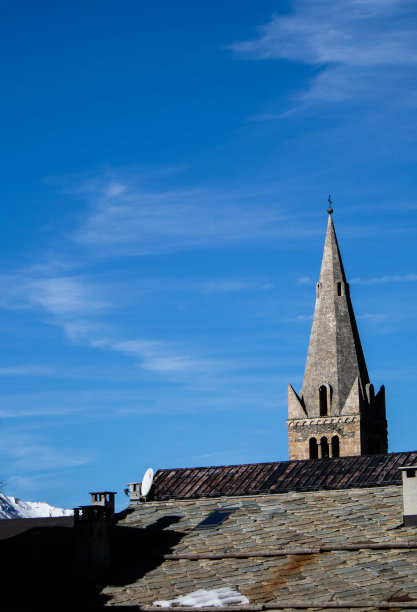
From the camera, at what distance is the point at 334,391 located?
3844 inches

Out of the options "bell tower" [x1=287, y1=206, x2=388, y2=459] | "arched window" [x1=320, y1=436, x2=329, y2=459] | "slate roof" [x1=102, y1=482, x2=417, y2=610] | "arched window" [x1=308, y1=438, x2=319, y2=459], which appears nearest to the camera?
"slate roof" [x1=102, y1=482, x2=417, y2=610]

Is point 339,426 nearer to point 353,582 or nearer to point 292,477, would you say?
point 292,477

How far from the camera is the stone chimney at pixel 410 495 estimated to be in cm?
3572

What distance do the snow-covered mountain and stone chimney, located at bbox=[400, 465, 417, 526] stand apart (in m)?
114

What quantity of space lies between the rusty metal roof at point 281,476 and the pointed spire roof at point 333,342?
49912mm

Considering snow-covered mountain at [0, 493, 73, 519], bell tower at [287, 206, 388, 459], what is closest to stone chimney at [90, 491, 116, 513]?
bell tower at [287, 206, 388, 459]

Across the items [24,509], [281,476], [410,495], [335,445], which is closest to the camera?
[410,495]

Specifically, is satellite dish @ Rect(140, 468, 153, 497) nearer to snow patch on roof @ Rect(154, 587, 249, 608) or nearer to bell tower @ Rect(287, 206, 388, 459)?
snow patch on roof @ Rect(154, 587, 249, 608)

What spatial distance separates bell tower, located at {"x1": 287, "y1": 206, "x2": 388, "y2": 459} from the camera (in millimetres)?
96688

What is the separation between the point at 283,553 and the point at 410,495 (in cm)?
417

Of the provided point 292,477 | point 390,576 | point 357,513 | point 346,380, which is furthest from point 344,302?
point 390,576

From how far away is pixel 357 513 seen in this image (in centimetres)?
3819

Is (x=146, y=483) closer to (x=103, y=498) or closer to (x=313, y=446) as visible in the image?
(x=103, y=498)

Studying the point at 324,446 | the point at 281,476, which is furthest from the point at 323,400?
the point at 281,476
